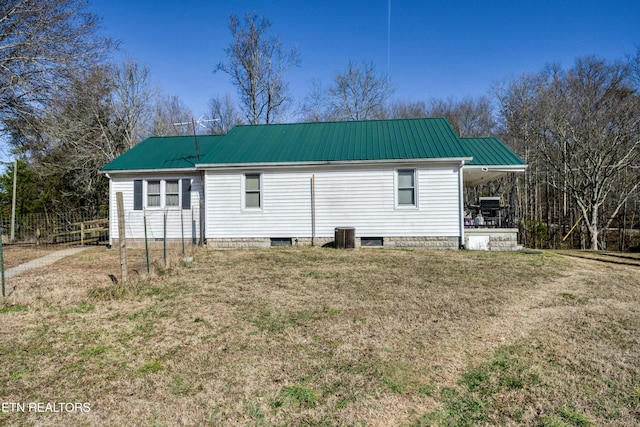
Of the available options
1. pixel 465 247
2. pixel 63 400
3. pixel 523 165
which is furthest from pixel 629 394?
pixel 523 165

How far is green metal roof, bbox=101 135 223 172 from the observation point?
13.4m

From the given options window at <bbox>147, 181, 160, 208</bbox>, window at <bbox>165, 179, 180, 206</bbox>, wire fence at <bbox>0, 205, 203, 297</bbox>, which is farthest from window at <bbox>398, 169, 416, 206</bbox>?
window at <bbox>147, 181, 160, 208</bbox>

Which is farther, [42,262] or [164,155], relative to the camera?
[164,155]

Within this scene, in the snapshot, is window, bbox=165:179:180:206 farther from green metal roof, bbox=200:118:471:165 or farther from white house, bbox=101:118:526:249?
green metal roof, bbox=200:118:471:165

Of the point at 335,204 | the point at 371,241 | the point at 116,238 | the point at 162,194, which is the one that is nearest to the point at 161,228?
the point at 162,194

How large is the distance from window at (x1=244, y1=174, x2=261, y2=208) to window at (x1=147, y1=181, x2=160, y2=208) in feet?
12.4

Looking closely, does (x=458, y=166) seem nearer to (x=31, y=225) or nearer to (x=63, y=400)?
(x=63, y=400)

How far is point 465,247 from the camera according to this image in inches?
457

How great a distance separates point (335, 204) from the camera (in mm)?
12008

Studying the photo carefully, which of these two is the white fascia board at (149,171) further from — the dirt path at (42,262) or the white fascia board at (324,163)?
the dirt path at (42,262)

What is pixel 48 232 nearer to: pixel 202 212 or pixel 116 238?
pixel 116 238

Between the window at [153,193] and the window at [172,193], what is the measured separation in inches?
14.7

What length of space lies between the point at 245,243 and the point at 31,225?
906cm

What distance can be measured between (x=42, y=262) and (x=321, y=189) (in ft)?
28.6
